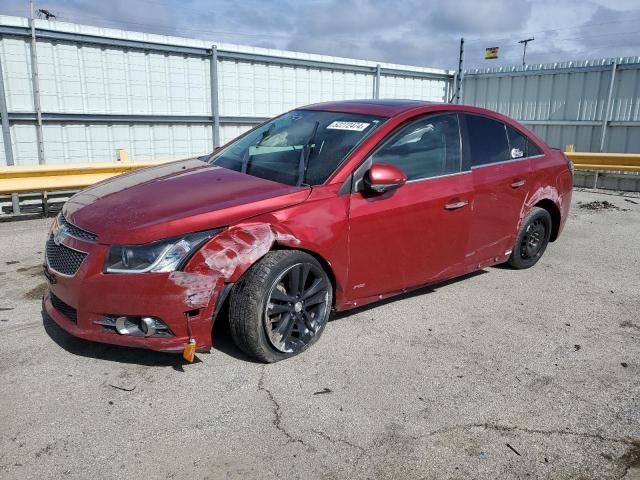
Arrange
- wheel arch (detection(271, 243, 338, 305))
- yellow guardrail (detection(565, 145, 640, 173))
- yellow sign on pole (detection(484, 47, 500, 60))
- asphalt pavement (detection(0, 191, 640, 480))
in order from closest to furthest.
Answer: asphalt pavement (detection(0, 191, 640, 480)) → wheel arch (detection(271, 243, 338, 305)) → yellow guardrail (detection(565, 145, 640, 173)) → yellow sign on pole (detection(484, 47, 500, 60))

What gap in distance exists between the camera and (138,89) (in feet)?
31.2

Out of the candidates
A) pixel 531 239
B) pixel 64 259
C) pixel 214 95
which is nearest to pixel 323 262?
pixel 64 259

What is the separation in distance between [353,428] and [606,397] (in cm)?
159

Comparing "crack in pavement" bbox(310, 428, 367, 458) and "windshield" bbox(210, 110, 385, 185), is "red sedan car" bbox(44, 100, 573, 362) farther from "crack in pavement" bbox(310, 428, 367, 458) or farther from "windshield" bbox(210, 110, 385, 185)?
"crack in pavement" bbox(310, 428, 367, 458)

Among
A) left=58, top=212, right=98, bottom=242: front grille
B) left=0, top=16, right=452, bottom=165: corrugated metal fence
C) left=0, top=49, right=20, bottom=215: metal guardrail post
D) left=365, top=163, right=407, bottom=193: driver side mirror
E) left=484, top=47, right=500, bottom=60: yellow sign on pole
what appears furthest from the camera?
left=484, top=47, right=500, bottom=60: yellow sign on pole

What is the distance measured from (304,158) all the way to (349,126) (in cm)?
47

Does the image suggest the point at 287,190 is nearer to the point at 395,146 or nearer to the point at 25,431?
the point at 395,146

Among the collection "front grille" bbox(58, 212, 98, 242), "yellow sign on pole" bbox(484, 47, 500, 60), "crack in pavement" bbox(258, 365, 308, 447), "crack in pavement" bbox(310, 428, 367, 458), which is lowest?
"crack in pavement" bbox(310, 428, 367, 458)

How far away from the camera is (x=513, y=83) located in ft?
47.7

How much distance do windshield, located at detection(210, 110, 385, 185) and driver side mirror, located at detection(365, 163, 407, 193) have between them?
255mm

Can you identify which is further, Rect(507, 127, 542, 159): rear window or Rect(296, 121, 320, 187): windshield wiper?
Rect(507, 127, 542, 159): rear window

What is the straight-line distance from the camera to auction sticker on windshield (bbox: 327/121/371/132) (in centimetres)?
398

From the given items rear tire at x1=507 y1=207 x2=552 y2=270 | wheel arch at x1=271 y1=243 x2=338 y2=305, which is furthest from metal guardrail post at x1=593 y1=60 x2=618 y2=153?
wheel arch at x1=271 y1=243 x2=338 y2=305

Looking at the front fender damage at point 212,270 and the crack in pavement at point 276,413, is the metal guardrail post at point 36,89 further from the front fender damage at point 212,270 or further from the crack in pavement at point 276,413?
the crack in pavement at point 276,413
